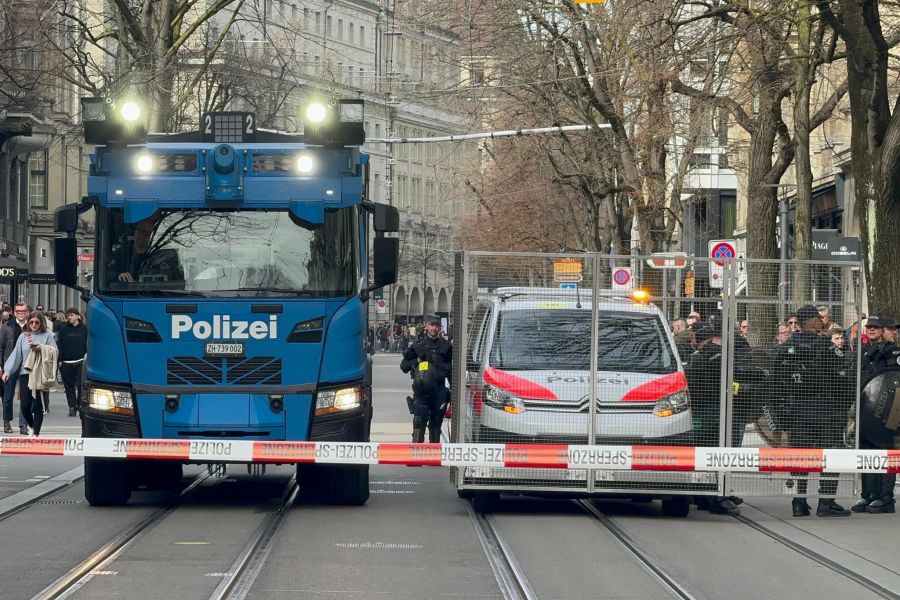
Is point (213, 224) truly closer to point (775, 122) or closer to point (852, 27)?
point (852, 27)

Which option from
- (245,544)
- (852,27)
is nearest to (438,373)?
(852,27)

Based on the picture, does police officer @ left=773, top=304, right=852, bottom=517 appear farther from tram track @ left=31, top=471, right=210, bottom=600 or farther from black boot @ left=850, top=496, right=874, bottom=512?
tram track @ left=31, top=471, right=210, bottom=600

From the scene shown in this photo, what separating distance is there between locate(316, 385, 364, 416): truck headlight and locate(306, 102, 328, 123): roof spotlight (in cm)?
220

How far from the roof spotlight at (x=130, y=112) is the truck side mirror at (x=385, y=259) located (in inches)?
87.0

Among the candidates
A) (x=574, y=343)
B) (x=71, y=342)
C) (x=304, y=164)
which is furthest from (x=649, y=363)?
(x=71, y=342)

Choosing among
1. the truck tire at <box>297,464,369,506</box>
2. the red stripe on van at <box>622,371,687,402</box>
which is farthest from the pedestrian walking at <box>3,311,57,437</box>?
the red stripe on van at <box>622,371,687,402</box>

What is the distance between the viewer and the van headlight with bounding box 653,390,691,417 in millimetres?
14367

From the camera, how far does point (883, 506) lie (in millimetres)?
15281

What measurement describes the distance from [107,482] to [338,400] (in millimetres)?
2200

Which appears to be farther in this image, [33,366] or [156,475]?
[33,366]

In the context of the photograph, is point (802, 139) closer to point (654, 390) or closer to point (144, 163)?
point (654, 390)

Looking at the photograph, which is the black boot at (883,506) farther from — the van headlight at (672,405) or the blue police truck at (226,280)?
the blue police truck at (226,280)

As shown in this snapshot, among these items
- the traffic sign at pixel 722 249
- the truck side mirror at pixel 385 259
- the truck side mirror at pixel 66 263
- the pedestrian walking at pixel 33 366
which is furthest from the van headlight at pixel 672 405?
the traffic sign at pixel 722 249

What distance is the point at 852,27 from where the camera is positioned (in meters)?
18.6
